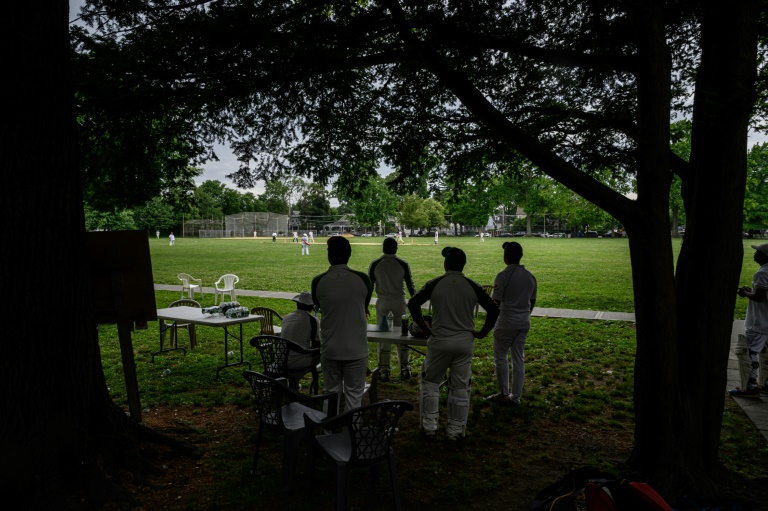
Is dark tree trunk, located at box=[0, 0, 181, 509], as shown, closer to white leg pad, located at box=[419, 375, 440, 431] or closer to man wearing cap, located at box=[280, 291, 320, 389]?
man wearing cap, located at box=[280, 291, 320, 389]

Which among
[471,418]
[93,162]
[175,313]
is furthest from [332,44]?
[175,313]

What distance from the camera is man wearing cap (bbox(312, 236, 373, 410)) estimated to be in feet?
14.9

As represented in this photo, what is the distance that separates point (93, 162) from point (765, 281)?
27.1ft

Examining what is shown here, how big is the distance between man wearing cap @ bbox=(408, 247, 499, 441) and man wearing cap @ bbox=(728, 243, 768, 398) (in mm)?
3795

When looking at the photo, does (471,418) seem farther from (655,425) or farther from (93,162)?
(93,162)

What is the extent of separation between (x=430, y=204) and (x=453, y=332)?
97.0 metres

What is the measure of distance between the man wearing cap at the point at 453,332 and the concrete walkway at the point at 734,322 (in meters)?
3.41

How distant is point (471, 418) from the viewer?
5.79 metres

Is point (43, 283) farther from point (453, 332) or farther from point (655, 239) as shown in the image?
point (655, 239)

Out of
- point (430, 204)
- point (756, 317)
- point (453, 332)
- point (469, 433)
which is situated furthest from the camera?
point (430, 204)

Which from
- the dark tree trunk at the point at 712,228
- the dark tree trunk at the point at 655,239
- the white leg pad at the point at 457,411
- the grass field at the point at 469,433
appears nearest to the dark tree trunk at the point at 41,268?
the grass field at the point at 469,433

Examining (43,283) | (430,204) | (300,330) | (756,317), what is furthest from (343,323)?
(430,204)

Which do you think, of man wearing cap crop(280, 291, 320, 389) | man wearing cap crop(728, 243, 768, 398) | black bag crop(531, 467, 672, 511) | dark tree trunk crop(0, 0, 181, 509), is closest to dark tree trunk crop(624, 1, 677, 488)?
black bag crop(531, 467, 672, 511)

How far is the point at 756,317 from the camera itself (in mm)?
6219
